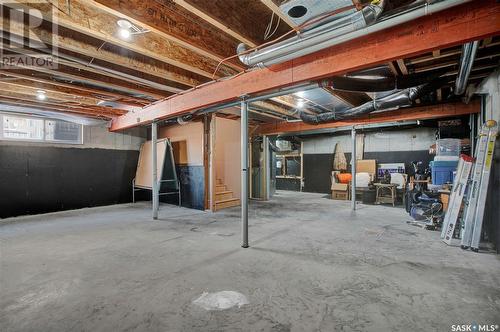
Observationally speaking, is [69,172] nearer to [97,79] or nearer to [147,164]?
[147,164]

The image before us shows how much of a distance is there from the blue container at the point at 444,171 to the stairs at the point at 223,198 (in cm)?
454

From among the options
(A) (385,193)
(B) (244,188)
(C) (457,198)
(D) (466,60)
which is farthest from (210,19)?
(A) (385,193)

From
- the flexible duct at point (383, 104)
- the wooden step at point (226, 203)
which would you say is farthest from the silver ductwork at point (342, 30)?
the wooden step at point (226, 203)

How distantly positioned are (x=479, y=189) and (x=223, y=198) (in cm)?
503

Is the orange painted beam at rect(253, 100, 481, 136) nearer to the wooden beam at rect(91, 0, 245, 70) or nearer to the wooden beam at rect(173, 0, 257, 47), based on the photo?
the wooden beam at rect(91, 0, 245, 70)

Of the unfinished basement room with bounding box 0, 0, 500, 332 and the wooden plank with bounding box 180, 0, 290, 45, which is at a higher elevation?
the wooden plank with bounding box 180, 0, 290, 45

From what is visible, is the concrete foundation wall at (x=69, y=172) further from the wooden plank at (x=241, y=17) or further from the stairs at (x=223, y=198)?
the wooden plank at (x=241, y=17)

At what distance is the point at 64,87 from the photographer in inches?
154

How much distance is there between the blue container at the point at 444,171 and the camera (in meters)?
4.30

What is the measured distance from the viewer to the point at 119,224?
4477 mm

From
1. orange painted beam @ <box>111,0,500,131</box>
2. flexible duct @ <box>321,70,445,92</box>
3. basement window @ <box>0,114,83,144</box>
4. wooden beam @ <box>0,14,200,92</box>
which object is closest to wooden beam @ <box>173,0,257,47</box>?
orange painted beam @ <box>111,0,500,131</box>

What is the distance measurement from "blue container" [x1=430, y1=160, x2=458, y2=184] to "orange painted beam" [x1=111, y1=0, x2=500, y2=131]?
3351 mm

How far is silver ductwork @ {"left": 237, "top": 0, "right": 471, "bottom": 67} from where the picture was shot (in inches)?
65.7

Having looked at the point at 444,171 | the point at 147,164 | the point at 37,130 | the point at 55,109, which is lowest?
the point at 444,171
